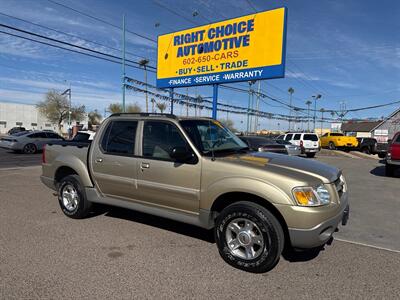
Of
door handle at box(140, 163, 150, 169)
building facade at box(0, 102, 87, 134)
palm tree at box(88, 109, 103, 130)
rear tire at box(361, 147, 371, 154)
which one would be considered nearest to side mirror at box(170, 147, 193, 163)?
door handle at box(140, 163, 150, 169)

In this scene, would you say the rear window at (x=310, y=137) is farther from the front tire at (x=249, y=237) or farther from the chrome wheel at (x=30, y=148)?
the front tire at (x=249, y=237)

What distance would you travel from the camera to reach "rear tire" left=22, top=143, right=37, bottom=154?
796 inches

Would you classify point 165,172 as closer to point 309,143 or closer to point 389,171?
point 389,171

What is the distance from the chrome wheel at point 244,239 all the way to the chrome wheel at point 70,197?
301 centimetres

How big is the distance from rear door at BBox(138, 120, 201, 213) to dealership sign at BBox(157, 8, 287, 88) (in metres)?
10.1

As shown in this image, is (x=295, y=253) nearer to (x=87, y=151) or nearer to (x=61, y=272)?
(x=61, y=272)

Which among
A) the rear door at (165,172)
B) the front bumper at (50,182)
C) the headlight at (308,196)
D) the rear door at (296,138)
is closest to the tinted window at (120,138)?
the rear door at (165,172)

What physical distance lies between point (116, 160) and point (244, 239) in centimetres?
236

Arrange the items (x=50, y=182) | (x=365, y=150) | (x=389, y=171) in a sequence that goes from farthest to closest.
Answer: (x=365, y=150), (x=389, y=171), (x=50, y=182)

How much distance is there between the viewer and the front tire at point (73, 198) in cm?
551

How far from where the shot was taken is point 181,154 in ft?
13.5

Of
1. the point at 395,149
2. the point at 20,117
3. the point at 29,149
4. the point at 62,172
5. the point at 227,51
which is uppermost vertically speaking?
the point at 227,51

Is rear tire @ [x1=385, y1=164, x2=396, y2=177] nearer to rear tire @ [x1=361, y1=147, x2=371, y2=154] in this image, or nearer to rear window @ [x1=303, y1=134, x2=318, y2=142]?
rear window @ [x1=303, y1=134, x2=318, y2=142]

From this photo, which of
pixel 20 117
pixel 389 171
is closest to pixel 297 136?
pixel 389 171
